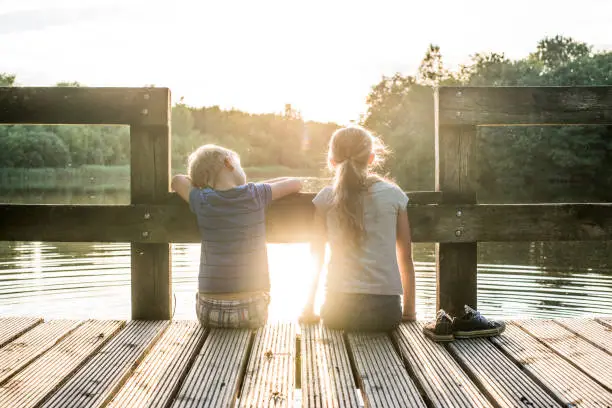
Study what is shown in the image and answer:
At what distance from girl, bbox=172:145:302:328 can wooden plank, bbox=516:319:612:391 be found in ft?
5.39

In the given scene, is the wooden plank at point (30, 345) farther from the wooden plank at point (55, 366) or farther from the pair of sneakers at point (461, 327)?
the pair of sneakers at point (461, 327)

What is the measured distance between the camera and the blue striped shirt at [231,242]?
4180 millimetres

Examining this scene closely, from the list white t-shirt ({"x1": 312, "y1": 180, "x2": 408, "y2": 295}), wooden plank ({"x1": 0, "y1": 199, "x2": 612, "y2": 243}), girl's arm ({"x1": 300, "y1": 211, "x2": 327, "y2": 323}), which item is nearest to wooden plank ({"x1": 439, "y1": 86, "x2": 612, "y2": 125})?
wooden plank ({"x1": 0, "y1": 199, "x2": 612, "y2": 243})

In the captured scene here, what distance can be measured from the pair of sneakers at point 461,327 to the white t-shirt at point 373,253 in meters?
0.31

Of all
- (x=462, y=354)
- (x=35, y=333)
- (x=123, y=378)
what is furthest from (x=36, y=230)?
(x=462, y=354)

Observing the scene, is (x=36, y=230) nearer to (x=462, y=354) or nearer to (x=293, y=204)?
(x=293, y=204)

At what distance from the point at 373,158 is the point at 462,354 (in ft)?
4.21

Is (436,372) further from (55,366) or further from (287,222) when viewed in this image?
(55,366)

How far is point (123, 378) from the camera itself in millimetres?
3270

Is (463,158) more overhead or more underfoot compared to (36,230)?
more overhead

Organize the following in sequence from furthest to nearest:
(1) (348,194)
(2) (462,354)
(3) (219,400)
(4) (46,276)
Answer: (4) (46,276), (1) (348,194), (2) (462,354), (3) (219,400)

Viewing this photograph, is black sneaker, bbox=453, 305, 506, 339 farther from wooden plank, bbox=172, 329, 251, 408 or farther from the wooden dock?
wooden plank, bbox=172, 329, 251, 408

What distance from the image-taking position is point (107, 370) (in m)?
3.40

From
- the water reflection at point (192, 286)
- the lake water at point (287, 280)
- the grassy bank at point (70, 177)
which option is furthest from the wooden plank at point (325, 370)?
the grassy bank at point (70, 177)
